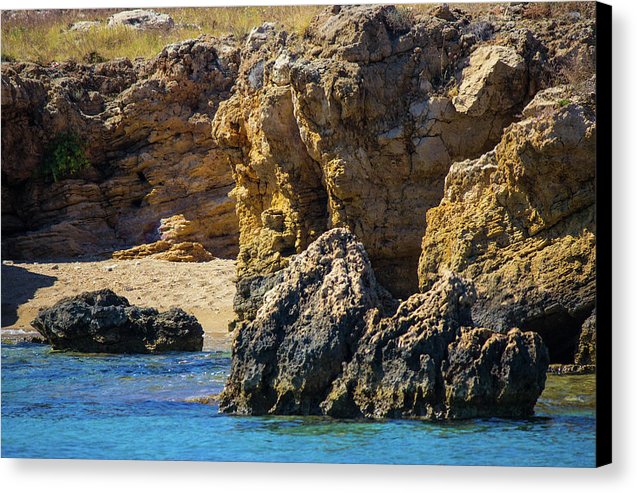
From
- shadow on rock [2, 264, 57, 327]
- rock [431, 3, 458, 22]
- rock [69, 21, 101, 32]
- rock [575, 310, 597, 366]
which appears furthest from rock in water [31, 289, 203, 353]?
rock [575, 310, 597, 366]

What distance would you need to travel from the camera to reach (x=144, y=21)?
47.7 feet

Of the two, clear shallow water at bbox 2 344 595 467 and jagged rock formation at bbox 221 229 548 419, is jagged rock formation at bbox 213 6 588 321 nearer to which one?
clear shallow water at bbox 2 344 595 467

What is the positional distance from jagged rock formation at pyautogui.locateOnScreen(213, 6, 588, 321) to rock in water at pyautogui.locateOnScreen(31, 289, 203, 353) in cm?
154

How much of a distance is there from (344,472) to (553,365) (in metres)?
1.95

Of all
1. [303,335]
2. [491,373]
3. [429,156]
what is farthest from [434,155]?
[491,373]

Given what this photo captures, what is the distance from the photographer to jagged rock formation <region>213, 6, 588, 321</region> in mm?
11648

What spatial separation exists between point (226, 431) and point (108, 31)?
30.7 ft

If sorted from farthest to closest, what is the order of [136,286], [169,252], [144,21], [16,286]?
[169,252] → [136,286] → [144,21] → [16,286]

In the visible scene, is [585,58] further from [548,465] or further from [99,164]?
[99,164]

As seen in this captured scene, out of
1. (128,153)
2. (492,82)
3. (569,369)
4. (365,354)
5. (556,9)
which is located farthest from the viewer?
(128,153)

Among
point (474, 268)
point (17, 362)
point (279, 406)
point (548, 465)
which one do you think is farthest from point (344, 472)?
point (17, 362)

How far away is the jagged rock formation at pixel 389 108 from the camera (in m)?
11.6

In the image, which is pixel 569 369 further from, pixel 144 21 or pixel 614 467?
pixel 144 21

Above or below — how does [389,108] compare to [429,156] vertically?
above
